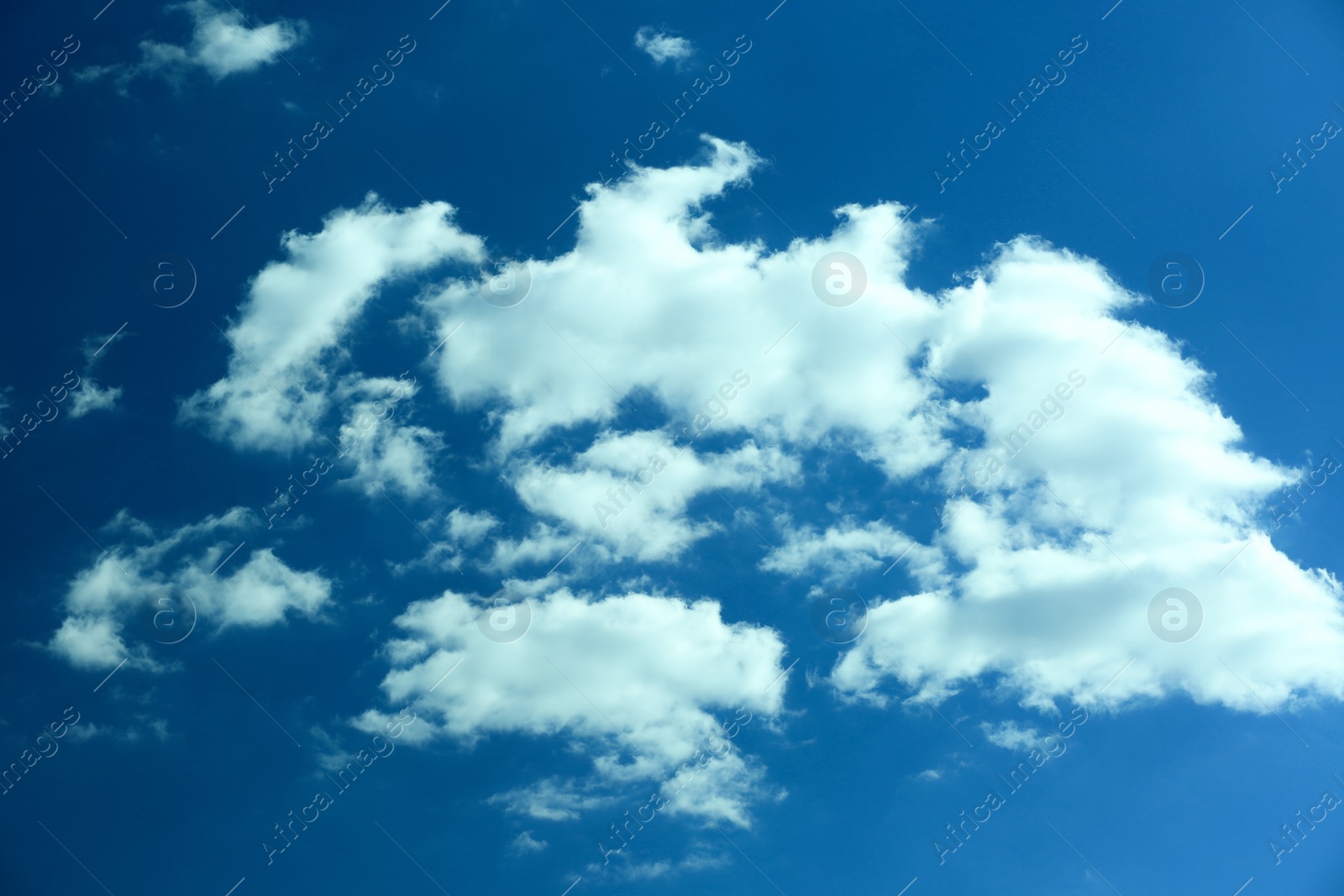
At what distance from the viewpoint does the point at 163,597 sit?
1484 inches

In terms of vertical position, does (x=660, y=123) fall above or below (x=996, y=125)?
below

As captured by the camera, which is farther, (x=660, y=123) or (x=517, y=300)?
(x=660, y=123)

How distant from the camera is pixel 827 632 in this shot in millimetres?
37812

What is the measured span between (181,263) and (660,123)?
17409mm

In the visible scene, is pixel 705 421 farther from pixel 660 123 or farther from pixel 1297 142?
pixel 1297 142

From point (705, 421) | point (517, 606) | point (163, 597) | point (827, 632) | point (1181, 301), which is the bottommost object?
point (163, 597)

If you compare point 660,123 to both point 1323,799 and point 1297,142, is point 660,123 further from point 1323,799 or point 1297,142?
point 1323,799

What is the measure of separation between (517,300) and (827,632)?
16270 millimetres

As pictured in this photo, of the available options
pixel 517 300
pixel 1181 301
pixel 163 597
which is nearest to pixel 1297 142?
pixel 1181 301

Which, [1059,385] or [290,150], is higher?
[1059,385]

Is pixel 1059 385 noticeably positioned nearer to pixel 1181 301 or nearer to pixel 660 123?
pixel 1181 301

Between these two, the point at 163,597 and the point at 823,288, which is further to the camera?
the point at 163,597

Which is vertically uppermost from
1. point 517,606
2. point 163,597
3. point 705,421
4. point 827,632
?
point 705,421

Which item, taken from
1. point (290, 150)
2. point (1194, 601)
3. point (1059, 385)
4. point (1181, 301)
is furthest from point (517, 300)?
point (1194, 601)
